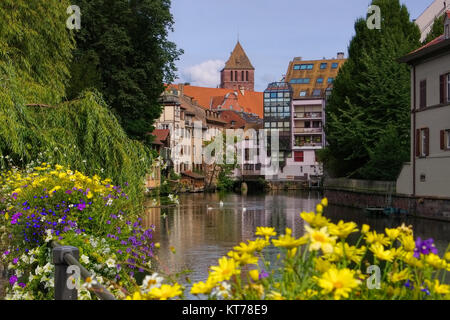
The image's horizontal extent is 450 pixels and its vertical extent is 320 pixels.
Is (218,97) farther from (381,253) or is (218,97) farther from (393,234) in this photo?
(381,253)

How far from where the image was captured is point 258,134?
9981cm

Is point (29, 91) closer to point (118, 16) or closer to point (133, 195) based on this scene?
point (133, 195)

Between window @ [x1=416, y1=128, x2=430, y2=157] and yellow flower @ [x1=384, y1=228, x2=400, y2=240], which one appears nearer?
yellow flower @ [x1=384, y1=228, x2=400, y2=240]

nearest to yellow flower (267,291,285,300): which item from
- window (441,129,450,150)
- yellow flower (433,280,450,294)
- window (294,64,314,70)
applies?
yellow flower (433,280,450,294)

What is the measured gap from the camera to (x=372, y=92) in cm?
4284

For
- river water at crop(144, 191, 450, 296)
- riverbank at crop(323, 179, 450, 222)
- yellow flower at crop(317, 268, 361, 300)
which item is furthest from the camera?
riverbank at crop(323, 179, 450, 222)

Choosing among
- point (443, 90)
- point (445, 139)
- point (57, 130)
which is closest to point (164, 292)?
point (57, 130)

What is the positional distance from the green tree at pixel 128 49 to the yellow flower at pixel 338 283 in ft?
96.0

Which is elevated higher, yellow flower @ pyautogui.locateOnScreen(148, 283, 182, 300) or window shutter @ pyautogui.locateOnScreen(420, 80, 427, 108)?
window shutter @ pyautogui.locateOnScreen(420, 80, 427, 108)

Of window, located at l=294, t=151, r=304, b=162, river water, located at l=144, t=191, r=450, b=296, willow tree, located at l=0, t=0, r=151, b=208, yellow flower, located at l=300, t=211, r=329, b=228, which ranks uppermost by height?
window, located at l=294, t=151, r=304, b=162

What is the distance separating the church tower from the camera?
539 ft

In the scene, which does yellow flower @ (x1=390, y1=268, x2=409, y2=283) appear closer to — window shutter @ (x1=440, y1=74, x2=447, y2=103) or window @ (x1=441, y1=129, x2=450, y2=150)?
window @ (x1=441, y1=129, x2=450, y2=150)

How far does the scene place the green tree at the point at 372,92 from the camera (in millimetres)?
41750

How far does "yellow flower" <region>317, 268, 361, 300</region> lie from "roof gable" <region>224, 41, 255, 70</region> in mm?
163010
